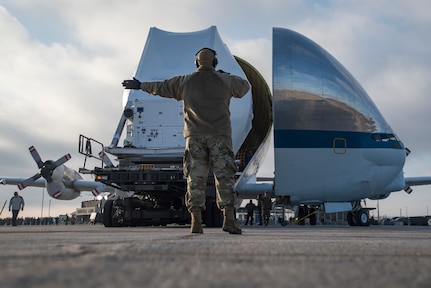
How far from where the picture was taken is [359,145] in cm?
1158

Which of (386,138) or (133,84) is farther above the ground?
(386,138)

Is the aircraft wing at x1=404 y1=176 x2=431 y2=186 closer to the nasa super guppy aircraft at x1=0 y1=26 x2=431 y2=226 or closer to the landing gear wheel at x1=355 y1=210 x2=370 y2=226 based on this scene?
the nasa super guppy aircraft at x1=0 y1=26 x2=431 y2=226

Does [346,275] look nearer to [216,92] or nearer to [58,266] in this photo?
[58,266]

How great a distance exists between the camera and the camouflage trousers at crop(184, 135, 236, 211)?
4.42 metres

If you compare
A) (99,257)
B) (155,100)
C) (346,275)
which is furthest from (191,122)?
(155,100)

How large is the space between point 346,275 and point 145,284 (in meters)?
0.53

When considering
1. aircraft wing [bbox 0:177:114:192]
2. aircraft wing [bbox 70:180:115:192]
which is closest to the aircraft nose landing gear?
aircraft wing [bbox 0:177:114:192]

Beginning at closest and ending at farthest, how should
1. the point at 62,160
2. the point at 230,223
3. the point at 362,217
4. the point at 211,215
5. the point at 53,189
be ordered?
1. the point at 230,223
2. the point at 211,215
3. the point at 362,217
4. the point at 62,160
5. the point at 53,189

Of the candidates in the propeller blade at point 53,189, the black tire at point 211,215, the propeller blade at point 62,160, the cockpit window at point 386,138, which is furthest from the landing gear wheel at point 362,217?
the propeller blade at point 53,189

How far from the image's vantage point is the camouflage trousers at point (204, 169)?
4419 mm

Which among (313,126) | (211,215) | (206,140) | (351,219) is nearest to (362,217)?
(351,219)

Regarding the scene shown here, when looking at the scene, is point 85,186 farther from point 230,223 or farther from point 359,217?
point 230,223

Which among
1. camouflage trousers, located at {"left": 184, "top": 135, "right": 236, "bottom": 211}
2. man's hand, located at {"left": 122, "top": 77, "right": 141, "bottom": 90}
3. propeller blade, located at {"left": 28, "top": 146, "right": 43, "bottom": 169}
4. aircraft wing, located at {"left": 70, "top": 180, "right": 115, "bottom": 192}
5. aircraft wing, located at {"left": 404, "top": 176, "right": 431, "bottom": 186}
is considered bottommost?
camouflage trousers, located at {"left": 184, "top": 135, "right": 236, "bottom": 211}

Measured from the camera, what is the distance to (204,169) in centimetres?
450
